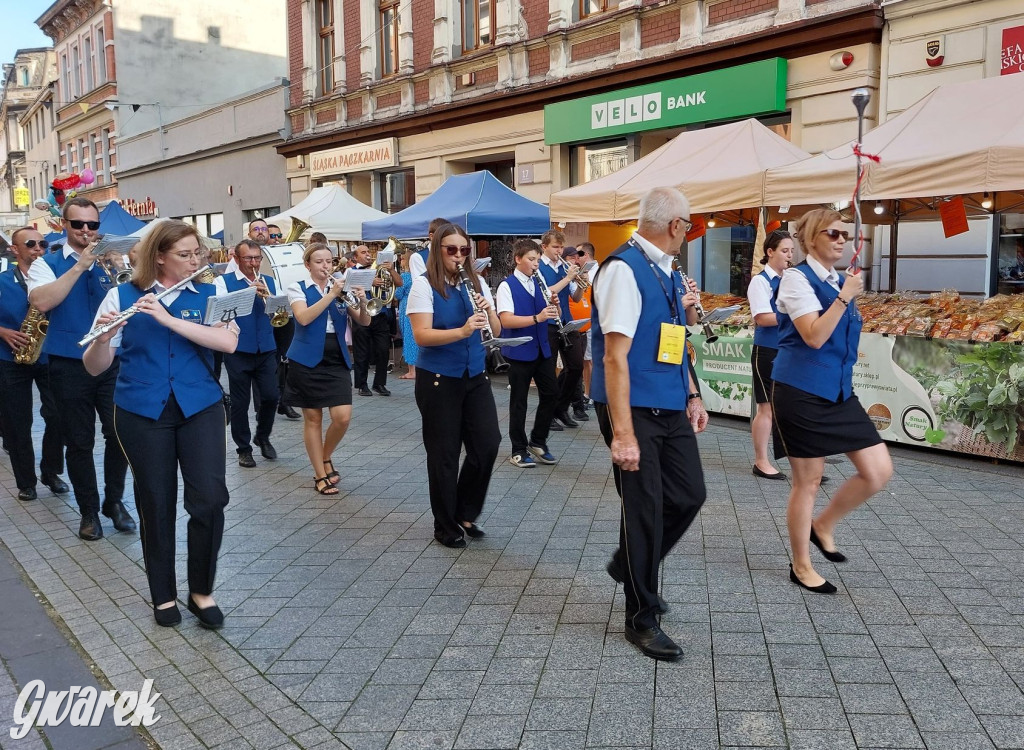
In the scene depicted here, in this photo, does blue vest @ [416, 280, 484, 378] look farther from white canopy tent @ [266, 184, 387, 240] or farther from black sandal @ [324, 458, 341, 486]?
white canopy tent @ [266, 184, 387, 240]

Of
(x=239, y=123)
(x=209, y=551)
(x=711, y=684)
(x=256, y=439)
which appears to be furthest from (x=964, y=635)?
(x=239, y=123)

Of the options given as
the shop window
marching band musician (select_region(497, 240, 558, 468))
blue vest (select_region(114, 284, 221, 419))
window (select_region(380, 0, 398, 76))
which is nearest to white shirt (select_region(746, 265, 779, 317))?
marching band musician (select_region(497, 240, 558, 468))

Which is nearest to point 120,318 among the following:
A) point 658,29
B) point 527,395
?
point 527,395

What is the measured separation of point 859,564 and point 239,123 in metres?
23.9

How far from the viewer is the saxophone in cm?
621

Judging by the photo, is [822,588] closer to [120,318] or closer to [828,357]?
[828,357]

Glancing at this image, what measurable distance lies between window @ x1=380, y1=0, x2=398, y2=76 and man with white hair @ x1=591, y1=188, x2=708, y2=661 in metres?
16.6

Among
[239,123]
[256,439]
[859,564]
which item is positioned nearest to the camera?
[859,564]

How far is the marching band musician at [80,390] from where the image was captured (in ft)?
18.4

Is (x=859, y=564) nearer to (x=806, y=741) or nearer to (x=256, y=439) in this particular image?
(x=806, y=741)

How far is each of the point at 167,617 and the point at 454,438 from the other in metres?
1.82

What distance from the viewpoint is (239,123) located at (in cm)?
2502

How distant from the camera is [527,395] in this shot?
24.6 feet

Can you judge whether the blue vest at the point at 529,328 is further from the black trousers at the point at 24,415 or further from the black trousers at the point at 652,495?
the black trousers at the point at 24,415
